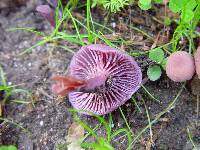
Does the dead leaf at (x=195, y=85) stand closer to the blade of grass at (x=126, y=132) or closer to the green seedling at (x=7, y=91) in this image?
the blade of grass at (x=126, y=132)

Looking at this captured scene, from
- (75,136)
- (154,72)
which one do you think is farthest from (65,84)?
(154,72)

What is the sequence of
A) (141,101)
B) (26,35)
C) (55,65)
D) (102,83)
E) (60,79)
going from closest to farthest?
(60,79) → (102,83) → (141,101) → (55,65) → (26,35)

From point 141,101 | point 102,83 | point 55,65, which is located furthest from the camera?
point 55,65

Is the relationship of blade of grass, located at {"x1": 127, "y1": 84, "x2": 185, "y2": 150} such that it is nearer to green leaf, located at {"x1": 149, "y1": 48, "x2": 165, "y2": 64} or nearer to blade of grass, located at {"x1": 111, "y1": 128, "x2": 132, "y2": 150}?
blade of grass, located at {"x1": 111, "y1": 128, "x2": 132, "y2": 150}

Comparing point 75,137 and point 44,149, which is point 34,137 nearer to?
point 44,149

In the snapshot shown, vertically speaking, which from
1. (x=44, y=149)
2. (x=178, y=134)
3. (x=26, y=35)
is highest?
(x=26, y=35)

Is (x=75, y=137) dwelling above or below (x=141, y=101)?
below

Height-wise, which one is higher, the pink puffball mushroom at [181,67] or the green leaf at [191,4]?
the green leaf at [191,4]

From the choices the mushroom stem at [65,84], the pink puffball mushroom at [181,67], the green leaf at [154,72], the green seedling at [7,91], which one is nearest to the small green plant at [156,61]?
the green leaf at [154,72]

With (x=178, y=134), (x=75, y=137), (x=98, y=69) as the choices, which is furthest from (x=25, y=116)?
(x=178, y=134)
